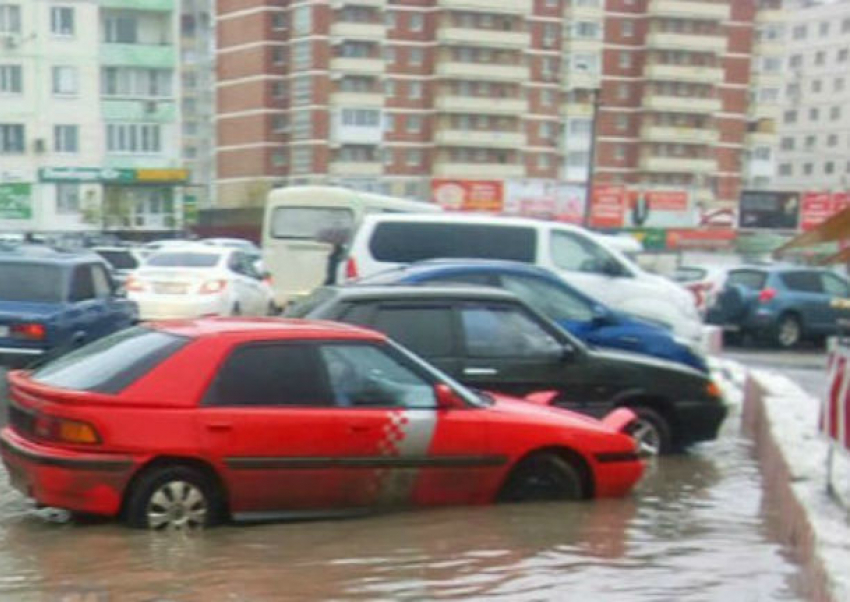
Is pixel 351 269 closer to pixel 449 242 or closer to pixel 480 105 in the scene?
pixel 449 242

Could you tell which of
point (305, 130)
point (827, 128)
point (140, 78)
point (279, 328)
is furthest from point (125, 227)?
point (827, 128)

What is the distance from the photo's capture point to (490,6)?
7525cm

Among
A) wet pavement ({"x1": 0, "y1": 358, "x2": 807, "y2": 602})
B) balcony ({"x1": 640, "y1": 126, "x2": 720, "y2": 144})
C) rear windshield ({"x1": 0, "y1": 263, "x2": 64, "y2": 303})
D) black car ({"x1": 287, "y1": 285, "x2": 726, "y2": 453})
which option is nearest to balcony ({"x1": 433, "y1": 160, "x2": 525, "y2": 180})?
balcony ({"x1": 640, "y1": 126, "x2": 720, "y2": 144})

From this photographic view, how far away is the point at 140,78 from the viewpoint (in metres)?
60.0

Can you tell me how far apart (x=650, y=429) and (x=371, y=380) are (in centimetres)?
335

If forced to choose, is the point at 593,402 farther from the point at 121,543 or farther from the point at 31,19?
the point at 31,19

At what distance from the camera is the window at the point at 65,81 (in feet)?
189

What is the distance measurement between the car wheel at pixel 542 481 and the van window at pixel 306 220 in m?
13.6

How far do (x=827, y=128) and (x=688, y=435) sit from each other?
4343 inches

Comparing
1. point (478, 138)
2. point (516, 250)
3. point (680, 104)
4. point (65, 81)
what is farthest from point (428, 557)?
point (680, 104)

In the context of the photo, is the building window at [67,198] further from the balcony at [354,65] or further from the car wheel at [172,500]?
the car wheel at [172,500]

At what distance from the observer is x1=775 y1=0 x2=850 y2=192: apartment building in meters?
108

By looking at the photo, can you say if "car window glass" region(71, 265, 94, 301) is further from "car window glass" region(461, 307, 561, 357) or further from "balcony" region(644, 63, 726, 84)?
"balcony" region(644, 63, 726, 84)

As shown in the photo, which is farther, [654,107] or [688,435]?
[654,107]
